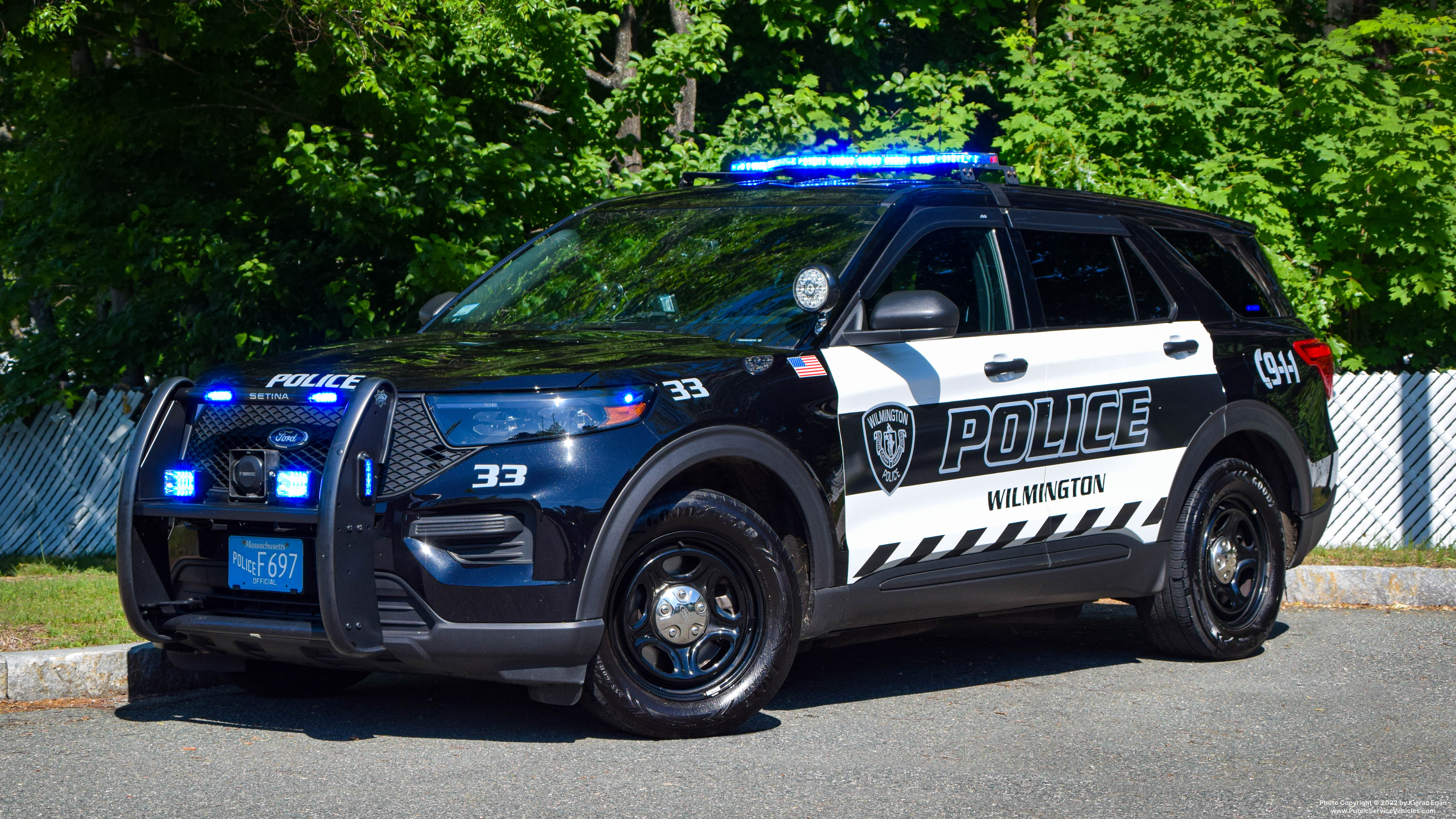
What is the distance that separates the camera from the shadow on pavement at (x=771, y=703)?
5.14m

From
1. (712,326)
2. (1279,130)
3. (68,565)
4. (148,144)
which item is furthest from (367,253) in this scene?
(1279,130)

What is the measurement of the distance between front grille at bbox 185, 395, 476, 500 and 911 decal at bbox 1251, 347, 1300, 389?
3915 millimetres

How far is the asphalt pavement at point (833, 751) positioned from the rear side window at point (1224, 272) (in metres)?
1.65

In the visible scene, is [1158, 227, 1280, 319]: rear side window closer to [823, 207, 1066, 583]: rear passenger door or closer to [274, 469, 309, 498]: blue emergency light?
[823, 207, 1066, 583]: rear passenger door

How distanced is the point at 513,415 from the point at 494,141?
6.66 meters

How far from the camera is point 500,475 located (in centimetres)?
450

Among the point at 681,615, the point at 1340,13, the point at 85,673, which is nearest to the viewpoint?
the point at 681,615

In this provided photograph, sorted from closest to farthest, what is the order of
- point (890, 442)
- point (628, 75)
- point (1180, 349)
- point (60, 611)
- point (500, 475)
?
point (500, 475) < point (890, 442) < point (1180, 349) < point (60, 611) < point (628, 75)

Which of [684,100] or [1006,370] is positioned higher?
[684,100]

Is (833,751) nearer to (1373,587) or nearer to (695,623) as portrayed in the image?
(695,623)

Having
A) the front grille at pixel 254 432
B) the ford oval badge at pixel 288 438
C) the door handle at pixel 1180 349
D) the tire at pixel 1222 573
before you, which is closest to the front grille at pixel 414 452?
the front grille at pixel 254 432

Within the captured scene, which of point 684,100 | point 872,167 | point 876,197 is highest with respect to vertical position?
point 684,100

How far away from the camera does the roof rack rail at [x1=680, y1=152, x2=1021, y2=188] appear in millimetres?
6426

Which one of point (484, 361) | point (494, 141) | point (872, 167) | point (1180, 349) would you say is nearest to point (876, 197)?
point (872, 167)
